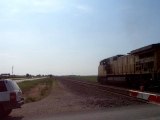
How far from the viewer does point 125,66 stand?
41500 millimetres

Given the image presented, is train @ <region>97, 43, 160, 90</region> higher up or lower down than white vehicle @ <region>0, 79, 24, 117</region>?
higher up

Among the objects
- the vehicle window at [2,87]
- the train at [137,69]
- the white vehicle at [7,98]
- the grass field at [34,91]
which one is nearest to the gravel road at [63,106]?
the white vehicle at [7,98]

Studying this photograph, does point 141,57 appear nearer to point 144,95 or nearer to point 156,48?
point 156,48

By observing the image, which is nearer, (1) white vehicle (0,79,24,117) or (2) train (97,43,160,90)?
(1) white vehicle (0,79,24,117)

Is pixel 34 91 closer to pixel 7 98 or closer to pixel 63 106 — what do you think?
pixel 63 106

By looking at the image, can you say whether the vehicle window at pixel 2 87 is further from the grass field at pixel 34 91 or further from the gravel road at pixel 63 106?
the grass field at pixel 34 91

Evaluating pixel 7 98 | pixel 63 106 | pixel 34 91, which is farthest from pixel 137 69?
pixel 7 98

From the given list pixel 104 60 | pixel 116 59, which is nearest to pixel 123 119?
pixel 116 59

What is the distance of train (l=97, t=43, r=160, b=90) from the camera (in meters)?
30.6

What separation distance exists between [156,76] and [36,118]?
1740 centimetres

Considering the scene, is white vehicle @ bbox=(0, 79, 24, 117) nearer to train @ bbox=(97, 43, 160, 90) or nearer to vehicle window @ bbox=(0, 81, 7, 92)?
vehicle window @ bbox=(0, 81, 7, 92)

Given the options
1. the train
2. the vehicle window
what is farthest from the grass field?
the vehicle window

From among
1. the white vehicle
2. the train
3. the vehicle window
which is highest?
the train

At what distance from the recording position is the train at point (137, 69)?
30555 millimetres
